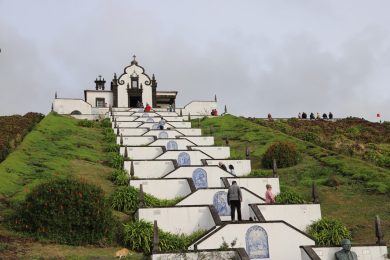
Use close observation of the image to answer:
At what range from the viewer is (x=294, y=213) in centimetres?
2248

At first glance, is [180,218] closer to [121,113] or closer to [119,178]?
[119,178]

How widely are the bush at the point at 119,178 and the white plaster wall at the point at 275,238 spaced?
916cm

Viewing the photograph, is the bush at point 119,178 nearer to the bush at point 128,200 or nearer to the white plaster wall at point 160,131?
the bush at point 128,200

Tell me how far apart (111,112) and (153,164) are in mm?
24522

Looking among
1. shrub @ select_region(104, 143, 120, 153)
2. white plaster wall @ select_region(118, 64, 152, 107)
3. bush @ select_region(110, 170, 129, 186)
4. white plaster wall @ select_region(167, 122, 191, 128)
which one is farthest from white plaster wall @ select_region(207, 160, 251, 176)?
white plaster wall @ select_region(118, 64, 152, 107)

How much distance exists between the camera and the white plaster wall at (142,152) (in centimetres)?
3353

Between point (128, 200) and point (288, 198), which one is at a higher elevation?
point (128, 200)

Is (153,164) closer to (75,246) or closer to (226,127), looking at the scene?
(75,246)

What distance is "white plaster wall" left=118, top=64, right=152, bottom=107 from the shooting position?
63600mm

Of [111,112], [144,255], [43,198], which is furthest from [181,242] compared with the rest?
[111,112]

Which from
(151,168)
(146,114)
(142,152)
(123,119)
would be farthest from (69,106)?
(151,168)

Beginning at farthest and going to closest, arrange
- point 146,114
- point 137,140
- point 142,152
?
point 146,114, point 137,140, point 142,152

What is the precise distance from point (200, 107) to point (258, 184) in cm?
3525

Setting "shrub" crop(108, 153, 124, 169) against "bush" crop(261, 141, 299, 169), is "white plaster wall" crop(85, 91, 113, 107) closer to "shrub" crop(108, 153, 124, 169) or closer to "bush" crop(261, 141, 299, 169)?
"shrub" crop(108, 153, 124, 169)
